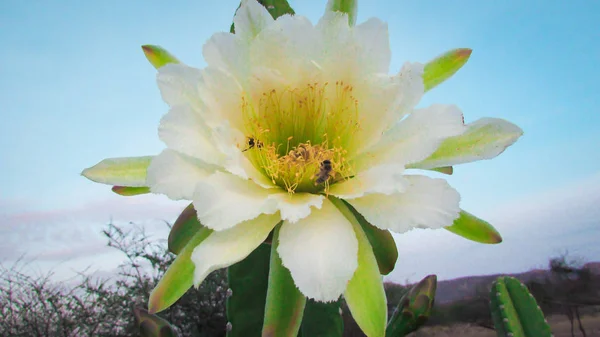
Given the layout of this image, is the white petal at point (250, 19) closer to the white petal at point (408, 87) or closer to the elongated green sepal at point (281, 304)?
the white petal at point (408, 87)

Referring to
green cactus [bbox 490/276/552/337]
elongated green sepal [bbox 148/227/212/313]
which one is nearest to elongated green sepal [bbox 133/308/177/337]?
elongated green sepal [bbox 148/227/212/313]

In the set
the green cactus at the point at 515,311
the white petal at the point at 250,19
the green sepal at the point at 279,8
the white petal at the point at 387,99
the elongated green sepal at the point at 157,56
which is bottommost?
the green cactus at the point at 515,311

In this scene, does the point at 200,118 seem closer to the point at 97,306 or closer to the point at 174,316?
the point at 174,316

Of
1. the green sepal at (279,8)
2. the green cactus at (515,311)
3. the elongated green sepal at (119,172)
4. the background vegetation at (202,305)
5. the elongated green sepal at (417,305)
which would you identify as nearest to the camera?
the elongated green sepal at (119,172)

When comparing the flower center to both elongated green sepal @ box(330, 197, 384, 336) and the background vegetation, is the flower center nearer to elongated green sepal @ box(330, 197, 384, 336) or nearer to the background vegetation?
elongated green sepal @ box(330, 197, 384, 336)

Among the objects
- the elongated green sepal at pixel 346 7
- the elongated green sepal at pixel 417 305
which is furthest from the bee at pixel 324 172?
the elongated green sepal at pixel 417 305

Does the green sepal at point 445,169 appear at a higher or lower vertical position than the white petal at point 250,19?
lower

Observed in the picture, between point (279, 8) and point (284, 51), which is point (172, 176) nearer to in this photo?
point (284, 51)
